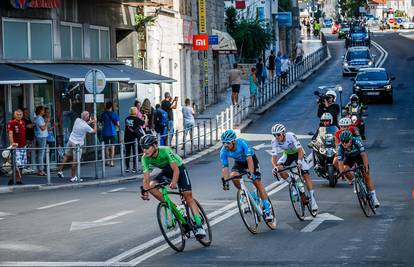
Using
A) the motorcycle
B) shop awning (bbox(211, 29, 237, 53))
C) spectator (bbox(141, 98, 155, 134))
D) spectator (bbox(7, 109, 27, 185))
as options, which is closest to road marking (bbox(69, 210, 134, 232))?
the motorcycle

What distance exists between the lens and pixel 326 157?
83.8ft

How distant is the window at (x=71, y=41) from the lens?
1344 inches

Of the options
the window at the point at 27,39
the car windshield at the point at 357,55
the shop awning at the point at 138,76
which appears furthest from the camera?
the car windshield at the point at 357,55

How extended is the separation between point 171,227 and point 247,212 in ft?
6.86

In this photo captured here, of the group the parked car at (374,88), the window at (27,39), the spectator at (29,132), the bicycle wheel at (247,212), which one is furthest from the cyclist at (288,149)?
the parked car at (374,88)

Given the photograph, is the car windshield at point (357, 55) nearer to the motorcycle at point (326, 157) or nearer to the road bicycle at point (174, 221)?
the motorcycle at point (326, 157)

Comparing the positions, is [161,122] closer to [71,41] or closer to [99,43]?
[71,41]

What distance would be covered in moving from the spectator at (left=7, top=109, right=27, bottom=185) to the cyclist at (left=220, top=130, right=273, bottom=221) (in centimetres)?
1094

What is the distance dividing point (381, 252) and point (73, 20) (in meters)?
21.1

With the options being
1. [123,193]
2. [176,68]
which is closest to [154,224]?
[123,193]

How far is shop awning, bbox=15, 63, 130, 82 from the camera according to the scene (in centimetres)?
3083

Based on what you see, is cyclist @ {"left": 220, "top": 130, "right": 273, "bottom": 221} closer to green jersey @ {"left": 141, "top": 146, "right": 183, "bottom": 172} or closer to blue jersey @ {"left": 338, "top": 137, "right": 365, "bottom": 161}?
green jersey @ {"left": 141, "top": 146, "right": 183, "bottom": 172}

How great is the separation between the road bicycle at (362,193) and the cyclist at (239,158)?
7.24ft

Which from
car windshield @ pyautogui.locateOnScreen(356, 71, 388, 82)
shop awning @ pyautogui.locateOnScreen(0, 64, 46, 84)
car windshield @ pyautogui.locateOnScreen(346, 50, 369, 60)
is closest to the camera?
shop awning @ pyautogui.locateOnScreen(0, 64, 46, 84)
